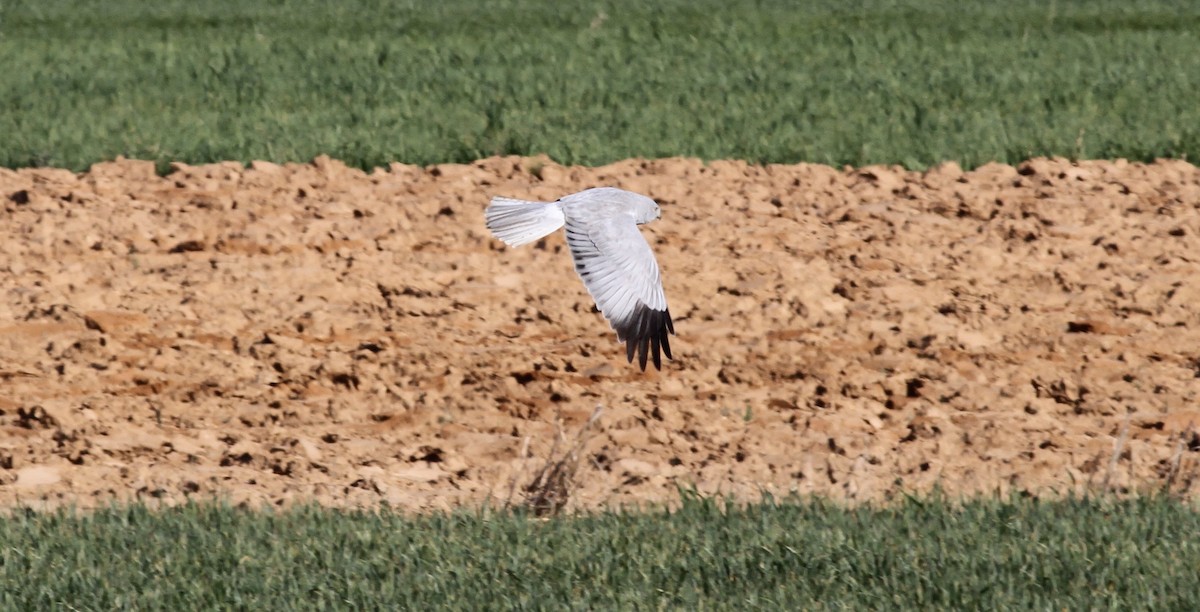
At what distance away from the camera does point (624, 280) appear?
19.7ft

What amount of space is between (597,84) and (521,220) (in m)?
8.76

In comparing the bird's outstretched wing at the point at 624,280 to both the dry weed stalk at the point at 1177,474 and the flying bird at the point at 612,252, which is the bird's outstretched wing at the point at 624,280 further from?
the dry weed stalk at the point at 1177,474

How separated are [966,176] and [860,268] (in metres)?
2.08

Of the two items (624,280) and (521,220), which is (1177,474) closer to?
(624,280)

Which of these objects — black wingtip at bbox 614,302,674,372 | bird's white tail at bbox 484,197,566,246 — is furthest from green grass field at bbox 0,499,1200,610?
bird's white tail at bbox 484,197,566,246

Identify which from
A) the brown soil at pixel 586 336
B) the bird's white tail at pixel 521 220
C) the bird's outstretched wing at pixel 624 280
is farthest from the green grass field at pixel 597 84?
the bird's outstretched wing at pixel 624 280

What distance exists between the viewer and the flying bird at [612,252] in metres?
5.93

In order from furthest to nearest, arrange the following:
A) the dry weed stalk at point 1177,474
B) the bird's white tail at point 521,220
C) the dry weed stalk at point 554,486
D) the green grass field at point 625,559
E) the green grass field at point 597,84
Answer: the green grass field at point 597,84, the dry weed stalk at point 554,486, the dry weed stalk at point 1177,474, the bird's white tail at point 521,220, the green grass field at point 625,559

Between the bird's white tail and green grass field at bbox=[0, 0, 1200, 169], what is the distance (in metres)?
5.68

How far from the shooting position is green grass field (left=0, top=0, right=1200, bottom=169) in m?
Answer: 12.5

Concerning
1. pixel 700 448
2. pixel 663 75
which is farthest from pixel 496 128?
pixel 700 448

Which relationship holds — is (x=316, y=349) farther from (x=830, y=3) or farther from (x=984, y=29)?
(x=830, y=3)

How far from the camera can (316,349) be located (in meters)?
9.16

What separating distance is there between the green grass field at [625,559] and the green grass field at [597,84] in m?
6.25
